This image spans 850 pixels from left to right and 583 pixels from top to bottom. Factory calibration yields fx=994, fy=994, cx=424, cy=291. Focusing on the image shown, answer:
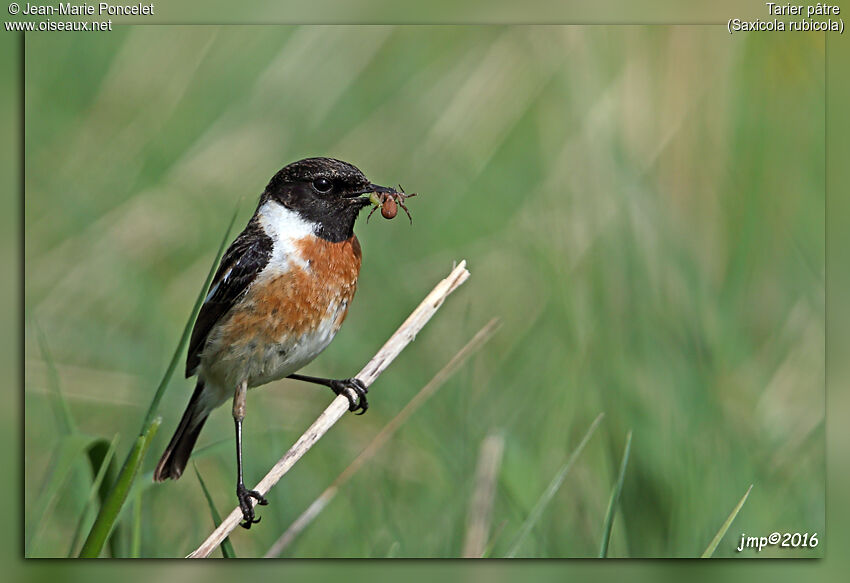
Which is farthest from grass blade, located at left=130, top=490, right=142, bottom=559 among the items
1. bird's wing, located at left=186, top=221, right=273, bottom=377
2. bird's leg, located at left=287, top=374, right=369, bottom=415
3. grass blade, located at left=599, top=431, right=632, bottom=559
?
grass blade, located at left=599, top=431, right=632, bottom=559

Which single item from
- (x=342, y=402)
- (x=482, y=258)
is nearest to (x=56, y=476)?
(x=342, y=402)

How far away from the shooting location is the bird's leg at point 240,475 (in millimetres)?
3309

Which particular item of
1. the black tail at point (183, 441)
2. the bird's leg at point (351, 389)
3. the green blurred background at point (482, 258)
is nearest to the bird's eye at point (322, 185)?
the green blurred background at point (482, 258)

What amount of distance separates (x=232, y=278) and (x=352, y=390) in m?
0.60

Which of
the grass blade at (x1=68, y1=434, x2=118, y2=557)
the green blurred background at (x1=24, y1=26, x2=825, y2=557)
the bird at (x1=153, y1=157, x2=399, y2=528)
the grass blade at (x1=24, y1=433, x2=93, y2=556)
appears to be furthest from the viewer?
the green blurred background at (x1=24, y1=26, x2=825, y2=557)

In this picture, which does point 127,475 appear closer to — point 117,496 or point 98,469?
point 117,496

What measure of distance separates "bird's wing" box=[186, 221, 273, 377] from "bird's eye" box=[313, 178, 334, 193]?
25cm

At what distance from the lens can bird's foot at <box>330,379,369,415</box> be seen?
3586 mm

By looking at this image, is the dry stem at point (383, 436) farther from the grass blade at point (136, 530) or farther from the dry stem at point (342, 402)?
the grass blade at point (136, 530)

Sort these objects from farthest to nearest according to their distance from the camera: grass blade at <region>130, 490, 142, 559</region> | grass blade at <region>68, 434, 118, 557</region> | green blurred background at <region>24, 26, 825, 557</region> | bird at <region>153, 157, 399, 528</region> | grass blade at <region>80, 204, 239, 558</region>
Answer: green blurred background at <region>24, 26, 825, 557</region> < bird at <region>153, 157, 399, 528</region> < grass blade at <region>130, 490, 142, 559</region> < grass blade at <region>68, 434, 118, 557</region> < grass blade at <region>80, 204, 239, 558</region>

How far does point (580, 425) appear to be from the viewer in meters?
3.57

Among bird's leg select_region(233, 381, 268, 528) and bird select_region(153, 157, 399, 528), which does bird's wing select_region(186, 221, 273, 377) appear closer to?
bird select_region(153, 157, 399, 528)

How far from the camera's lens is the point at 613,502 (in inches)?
120

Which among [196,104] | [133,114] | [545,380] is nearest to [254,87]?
[196,104]
